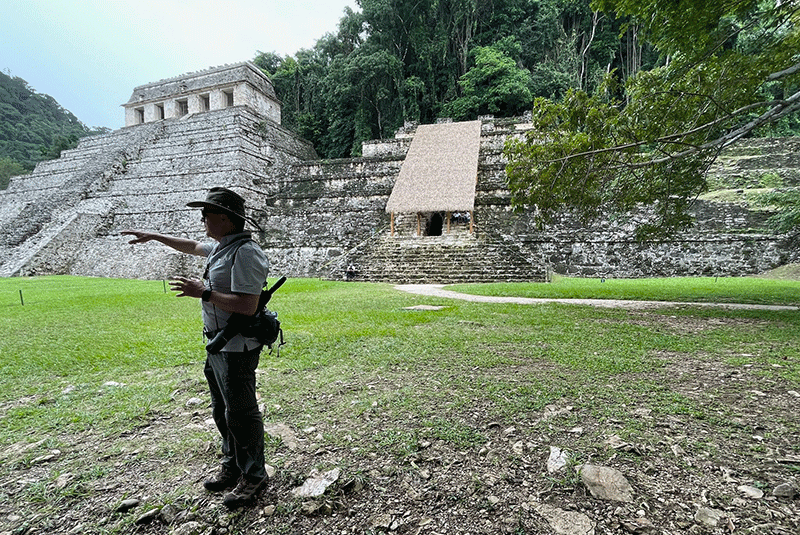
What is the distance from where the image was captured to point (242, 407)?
5.59 feet

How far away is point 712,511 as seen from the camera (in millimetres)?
1454

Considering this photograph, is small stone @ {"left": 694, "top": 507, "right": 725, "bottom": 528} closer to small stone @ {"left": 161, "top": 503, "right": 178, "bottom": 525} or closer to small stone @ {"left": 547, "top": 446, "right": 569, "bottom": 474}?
small stone @ {"left": 547, "top": 446, "right": 569, "bottom": 474}

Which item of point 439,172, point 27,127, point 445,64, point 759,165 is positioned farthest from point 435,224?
point 27,127

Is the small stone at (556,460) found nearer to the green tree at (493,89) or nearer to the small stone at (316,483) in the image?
the small stone at (316,483)

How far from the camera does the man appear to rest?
164 cm

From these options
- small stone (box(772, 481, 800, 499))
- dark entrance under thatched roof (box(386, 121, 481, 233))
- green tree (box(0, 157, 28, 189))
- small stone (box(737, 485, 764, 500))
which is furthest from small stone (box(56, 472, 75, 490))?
green tree (box(0, 157, 28, 189))

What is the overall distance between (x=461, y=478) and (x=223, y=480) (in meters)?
1.10

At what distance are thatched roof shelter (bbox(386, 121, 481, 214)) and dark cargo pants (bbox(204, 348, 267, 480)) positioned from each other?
474 inches

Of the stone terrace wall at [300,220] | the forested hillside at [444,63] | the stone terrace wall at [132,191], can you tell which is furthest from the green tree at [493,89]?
Result: the stone terrace wall at [132,191]

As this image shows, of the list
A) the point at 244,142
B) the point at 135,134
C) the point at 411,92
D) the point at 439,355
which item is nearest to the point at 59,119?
the point at 135,134

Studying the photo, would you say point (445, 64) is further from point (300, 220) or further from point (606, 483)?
point (606, 483)

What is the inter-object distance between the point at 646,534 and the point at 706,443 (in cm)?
88

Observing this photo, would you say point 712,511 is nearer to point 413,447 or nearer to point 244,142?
point 413,447

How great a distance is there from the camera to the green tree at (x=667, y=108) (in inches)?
210
